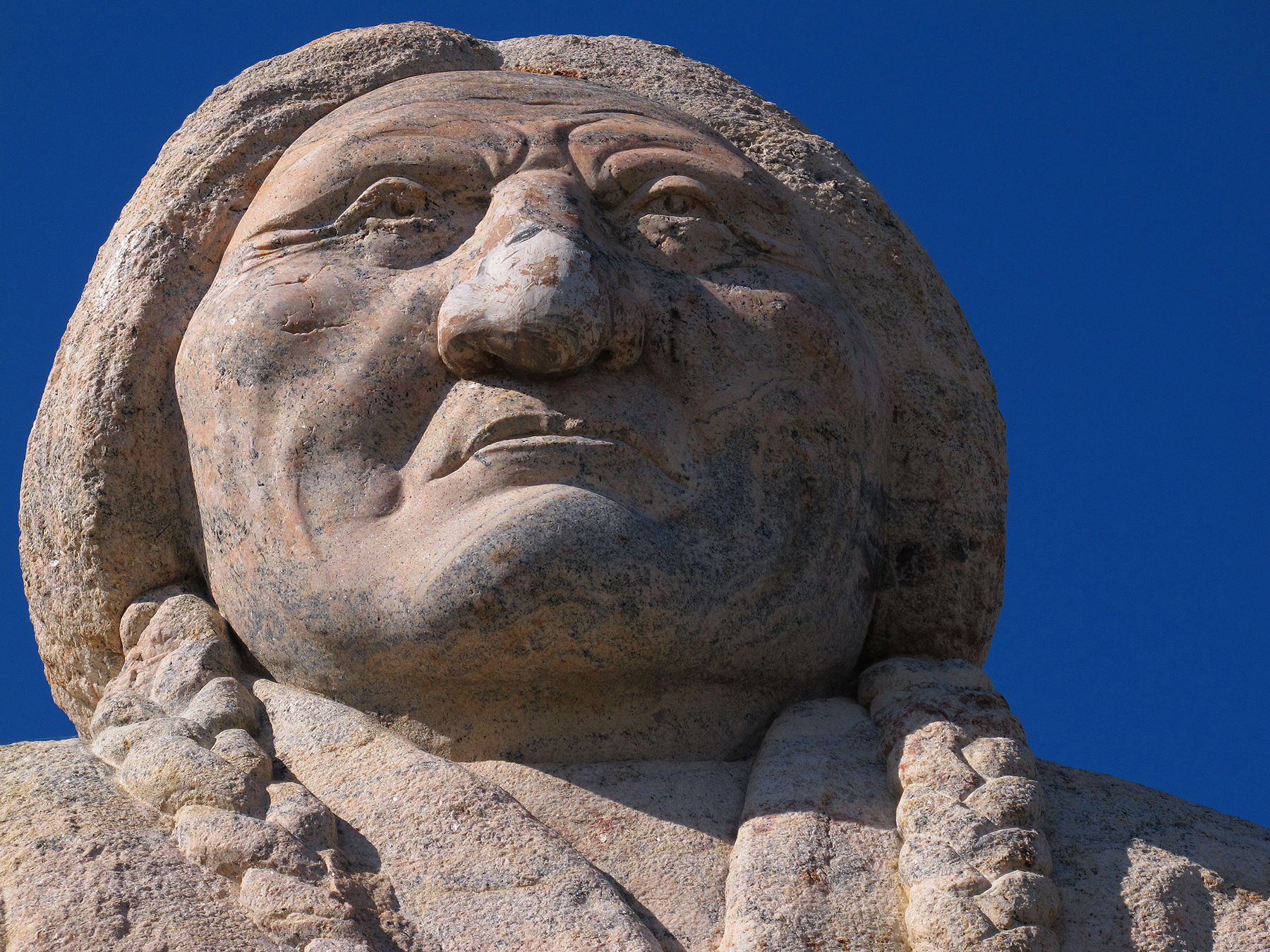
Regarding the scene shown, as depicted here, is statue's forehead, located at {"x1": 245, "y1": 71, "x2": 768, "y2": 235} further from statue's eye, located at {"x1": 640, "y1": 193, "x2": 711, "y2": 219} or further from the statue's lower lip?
the statue's lower lip

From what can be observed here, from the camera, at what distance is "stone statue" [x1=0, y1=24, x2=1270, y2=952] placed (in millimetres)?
2893

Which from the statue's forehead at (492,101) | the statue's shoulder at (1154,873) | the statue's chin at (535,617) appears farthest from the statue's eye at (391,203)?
the statue's shoulder at (1154,873)

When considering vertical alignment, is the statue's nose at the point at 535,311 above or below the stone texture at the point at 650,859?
above

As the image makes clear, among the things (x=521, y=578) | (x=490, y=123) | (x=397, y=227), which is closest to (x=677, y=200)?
(x=490, y=123)

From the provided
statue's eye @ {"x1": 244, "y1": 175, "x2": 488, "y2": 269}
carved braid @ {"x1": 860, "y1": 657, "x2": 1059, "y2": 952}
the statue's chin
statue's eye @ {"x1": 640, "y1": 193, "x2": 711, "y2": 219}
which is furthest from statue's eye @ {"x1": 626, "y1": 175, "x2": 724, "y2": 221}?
carved braid @ {"x1": 860, "y1": 657, "x2": 1059, "y2": 952}

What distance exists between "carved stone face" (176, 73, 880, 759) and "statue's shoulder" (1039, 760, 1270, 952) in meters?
0.70

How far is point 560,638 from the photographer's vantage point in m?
3.22

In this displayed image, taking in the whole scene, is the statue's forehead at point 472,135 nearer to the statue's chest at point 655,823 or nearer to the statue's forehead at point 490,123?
the statue's forehead at point 490,123

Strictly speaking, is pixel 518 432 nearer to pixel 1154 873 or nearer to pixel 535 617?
pixel 535 617

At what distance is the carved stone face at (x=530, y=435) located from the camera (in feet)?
10.7

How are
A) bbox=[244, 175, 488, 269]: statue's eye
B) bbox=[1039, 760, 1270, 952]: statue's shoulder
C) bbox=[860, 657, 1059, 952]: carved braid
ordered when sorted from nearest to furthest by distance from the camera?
bbox=[860, 657, 1059, 952]: carved braid, bbox=[1039, 760, 1270, 952]: statue's shoulder, bbox=[244, 175, 488, 269]: statue's eye

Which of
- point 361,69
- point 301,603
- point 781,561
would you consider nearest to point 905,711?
point 781,561

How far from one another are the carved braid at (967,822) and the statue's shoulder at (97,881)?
45.5 inches

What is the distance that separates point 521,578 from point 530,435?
0.34 m
